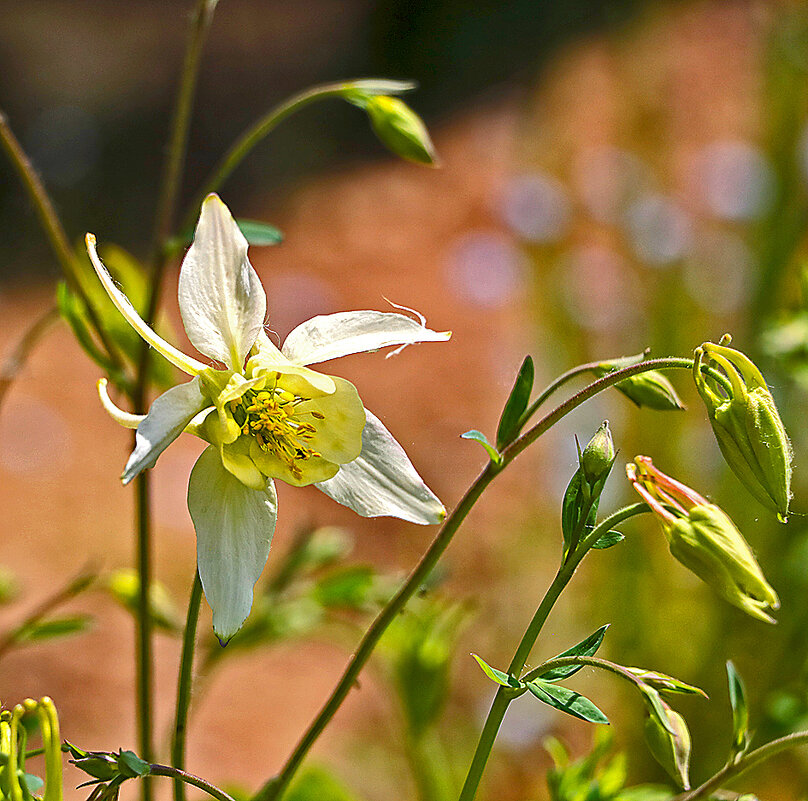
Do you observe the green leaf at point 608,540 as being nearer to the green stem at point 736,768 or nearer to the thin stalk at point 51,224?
the green stem at point 736,768

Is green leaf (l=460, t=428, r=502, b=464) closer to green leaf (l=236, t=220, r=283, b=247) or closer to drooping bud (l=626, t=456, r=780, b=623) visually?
drooping bud (l=626, t=456, r=780, b=623)

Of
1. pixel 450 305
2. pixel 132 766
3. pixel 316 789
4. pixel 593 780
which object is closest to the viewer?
pixel 132 766

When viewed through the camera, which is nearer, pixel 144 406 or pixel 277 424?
pixel 277 424

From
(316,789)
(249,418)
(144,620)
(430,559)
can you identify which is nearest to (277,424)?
(249,418)

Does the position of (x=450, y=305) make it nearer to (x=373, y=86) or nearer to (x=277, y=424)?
(x=373, y=86)

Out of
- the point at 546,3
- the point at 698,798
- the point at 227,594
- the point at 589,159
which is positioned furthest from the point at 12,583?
the point at 546,3

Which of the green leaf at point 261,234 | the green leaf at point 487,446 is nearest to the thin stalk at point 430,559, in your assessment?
the green leaf at point 487,446

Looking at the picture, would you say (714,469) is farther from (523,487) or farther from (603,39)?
(603,39)
